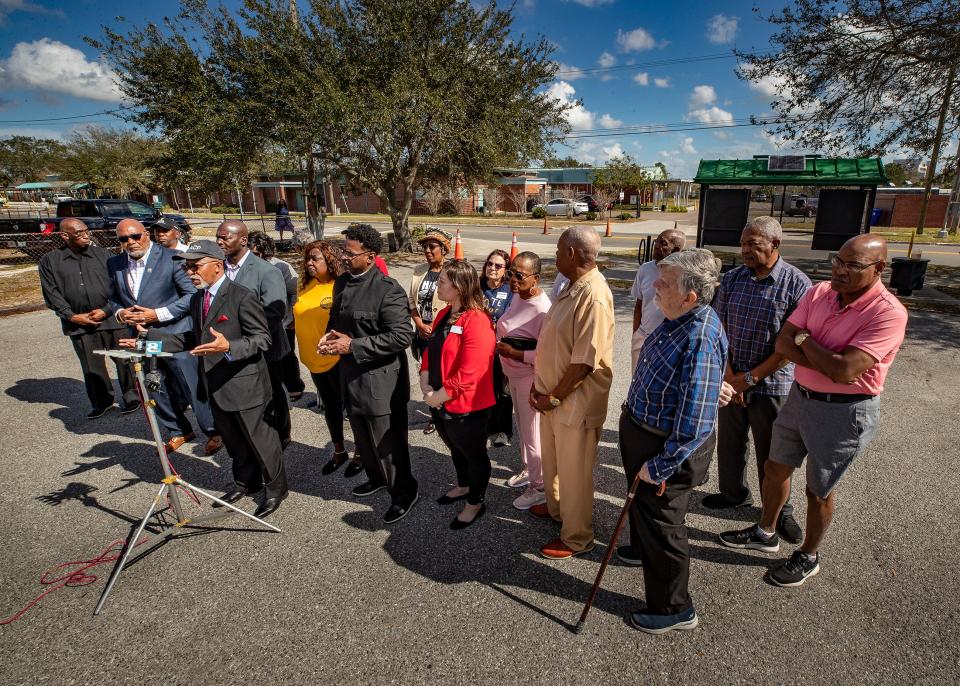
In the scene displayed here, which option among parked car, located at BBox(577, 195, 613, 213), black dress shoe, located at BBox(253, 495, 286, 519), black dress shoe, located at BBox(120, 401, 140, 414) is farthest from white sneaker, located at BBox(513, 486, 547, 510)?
parked car, located at BBox(577, 195, 613, 213)

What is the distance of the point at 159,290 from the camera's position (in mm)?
4730

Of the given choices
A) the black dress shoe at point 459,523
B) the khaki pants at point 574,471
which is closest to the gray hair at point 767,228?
the khaki pants at point 574,471

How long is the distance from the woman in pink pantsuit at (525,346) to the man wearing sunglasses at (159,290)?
315 cm

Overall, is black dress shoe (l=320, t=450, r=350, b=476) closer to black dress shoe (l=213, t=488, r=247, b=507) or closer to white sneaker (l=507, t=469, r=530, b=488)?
black dress shoe (l=213, t=488, r=247, b=507)

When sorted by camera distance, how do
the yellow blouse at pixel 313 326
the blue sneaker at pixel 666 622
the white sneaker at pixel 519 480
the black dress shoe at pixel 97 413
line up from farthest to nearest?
the black dress shoe at pixel 97 413
the yellow blouse at pixel 313 326
the white sneaker at pixel 519 480
the blue sneaker at pixel 666 622

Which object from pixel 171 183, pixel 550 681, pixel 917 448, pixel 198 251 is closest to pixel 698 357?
pixel 550 681

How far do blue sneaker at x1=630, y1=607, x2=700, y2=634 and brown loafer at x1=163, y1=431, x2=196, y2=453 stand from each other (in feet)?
14.6

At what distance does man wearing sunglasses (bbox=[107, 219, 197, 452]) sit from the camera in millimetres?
4605

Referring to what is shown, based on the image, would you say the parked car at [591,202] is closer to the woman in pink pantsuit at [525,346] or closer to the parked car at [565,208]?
the parked car at [565,208]

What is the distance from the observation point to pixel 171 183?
1479 centimetres

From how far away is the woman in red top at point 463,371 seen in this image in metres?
3.18

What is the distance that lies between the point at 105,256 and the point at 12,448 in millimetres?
2215

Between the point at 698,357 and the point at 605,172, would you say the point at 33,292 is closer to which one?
the point at 698,357

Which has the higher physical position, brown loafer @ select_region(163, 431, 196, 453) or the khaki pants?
the khaki pants
